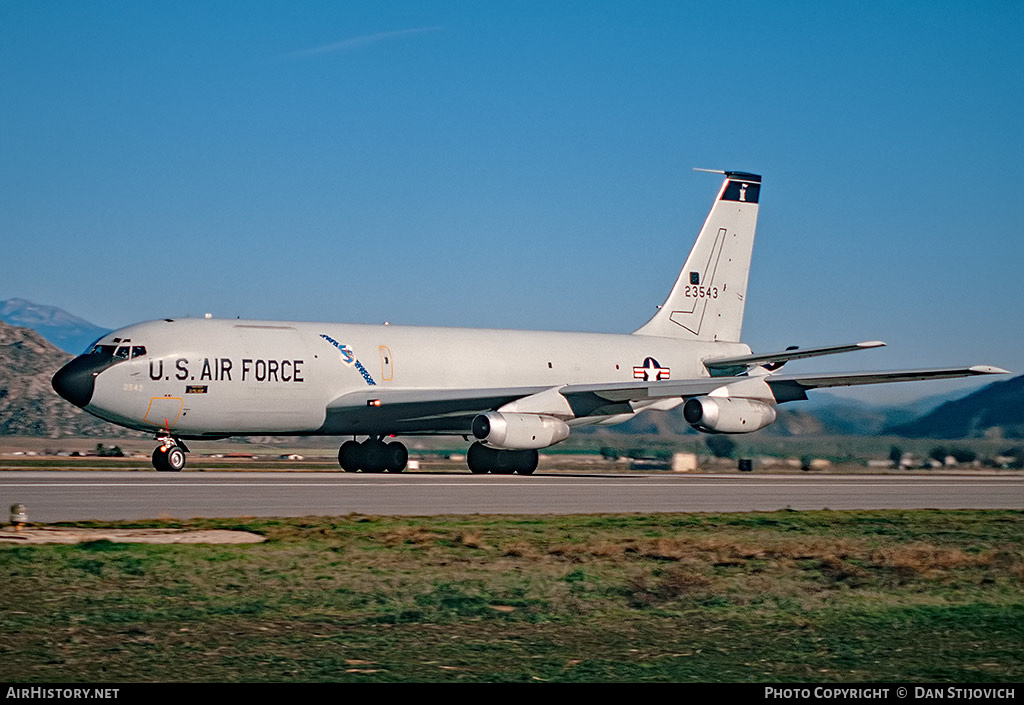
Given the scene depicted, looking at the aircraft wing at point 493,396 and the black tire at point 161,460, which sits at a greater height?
the aircraft wing at point 493,396

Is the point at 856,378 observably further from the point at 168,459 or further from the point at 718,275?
the point at 168,459

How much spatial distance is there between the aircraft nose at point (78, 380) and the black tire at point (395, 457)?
9326 millimetres

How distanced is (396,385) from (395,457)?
8.54 ft

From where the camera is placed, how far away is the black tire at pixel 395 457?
3731cm

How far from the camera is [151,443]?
77.6m

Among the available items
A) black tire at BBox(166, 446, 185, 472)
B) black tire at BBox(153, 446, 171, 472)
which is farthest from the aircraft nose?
black tire at BBox(166, 446, 185, 472)

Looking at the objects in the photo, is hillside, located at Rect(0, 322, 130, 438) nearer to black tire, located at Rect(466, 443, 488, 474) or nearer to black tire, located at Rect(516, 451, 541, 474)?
black tire, located at Rect(466, 443, 488, 474)

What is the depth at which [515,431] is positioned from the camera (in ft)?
111

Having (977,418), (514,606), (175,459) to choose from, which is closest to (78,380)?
(175,459)

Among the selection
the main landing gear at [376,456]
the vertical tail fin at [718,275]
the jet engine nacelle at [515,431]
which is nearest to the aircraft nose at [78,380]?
the main landing gear at [376,456]

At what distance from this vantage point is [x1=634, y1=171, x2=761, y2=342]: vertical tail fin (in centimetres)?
4462

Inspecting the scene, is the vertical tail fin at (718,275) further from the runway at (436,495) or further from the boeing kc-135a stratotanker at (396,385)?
the runway at (436,495)
